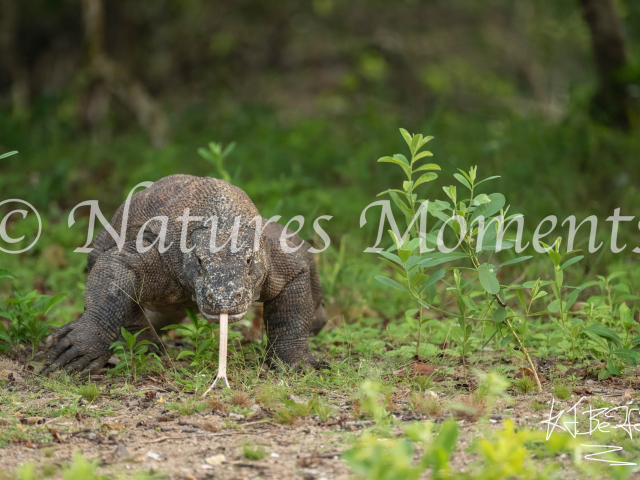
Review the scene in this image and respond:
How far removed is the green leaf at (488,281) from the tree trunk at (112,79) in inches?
253

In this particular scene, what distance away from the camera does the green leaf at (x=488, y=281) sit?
2.89 meters

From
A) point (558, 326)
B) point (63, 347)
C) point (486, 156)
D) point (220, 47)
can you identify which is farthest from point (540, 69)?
point (63, 347)

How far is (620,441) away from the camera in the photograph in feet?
7.82

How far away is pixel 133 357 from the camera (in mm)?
3398

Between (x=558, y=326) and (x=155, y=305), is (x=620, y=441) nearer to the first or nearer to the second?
(x=558, y=326)

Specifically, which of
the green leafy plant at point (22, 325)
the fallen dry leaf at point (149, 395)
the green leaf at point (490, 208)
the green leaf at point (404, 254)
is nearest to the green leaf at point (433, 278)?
the green leaf at point (404, 254)

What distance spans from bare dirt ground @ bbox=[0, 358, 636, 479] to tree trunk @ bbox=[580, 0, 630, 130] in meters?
5.21

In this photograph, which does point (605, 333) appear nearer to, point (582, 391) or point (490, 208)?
point (582, 391)

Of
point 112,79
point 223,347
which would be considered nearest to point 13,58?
point 112,79

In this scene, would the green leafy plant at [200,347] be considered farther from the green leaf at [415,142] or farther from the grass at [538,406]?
the grass at [538,406]

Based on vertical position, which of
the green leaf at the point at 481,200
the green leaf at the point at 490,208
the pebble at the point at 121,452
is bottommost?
the pebble at the point at 121,452

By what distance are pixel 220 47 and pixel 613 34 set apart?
243 inches

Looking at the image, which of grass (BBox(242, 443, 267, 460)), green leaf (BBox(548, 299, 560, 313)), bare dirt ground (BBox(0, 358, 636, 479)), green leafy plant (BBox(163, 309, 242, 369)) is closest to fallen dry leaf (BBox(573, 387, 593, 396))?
bare dirt ground (BBox(0, 358, 636, 479))

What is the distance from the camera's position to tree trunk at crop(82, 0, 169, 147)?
893 cm
